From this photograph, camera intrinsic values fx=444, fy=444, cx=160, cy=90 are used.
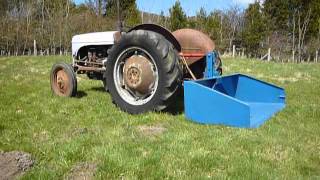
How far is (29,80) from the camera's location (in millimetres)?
12250

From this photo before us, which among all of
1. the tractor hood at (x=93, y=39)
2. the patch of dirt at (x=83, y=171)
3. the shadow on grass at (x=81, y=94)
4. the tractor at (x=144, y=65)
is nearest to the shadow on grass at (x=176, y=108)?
the tractor at (x=144, y=65)

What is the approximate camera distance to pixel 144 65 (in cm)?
711

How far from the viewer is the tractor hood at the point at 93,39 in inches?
340

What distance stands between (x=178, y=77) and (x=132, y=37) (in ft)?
3.42

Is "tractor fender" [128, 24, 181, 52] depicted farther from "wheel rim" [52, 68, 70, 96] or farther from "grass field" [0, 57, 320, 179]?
"wheel rim" [52, 68, 70, 96]

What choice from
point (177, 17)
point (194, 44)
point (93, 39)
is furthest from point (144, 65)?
→ point (177, 17)

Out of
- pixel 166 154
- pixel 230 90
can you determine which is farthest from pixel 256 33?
pixel 166 154

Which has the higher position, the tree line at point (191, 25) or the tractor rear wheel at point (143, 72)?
the tree line at point (191, 25)

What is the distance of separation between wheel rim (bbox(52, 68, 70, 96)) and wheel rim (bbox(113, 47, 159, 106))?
189 centimetres

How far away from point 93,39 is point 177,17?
93.8 feet

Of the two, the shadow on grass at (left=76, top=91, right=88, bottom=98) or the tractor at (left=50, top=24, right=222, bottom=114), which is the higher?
the tractor at (left=50, top=24, right=222, bottom=114)

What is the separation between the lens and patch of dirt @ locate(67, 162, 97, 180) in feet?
14.6

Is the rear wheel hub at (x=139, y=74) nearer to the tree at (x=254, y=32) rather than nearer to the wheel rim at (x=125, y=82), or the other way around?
the wheel rim at (x=125, y=82)

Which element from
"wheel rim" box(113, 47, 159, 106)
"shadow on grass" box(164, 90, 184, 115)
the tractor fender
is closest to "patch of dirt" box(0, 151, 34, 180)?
"wheel rim" box(113, 47, 159, 106)
